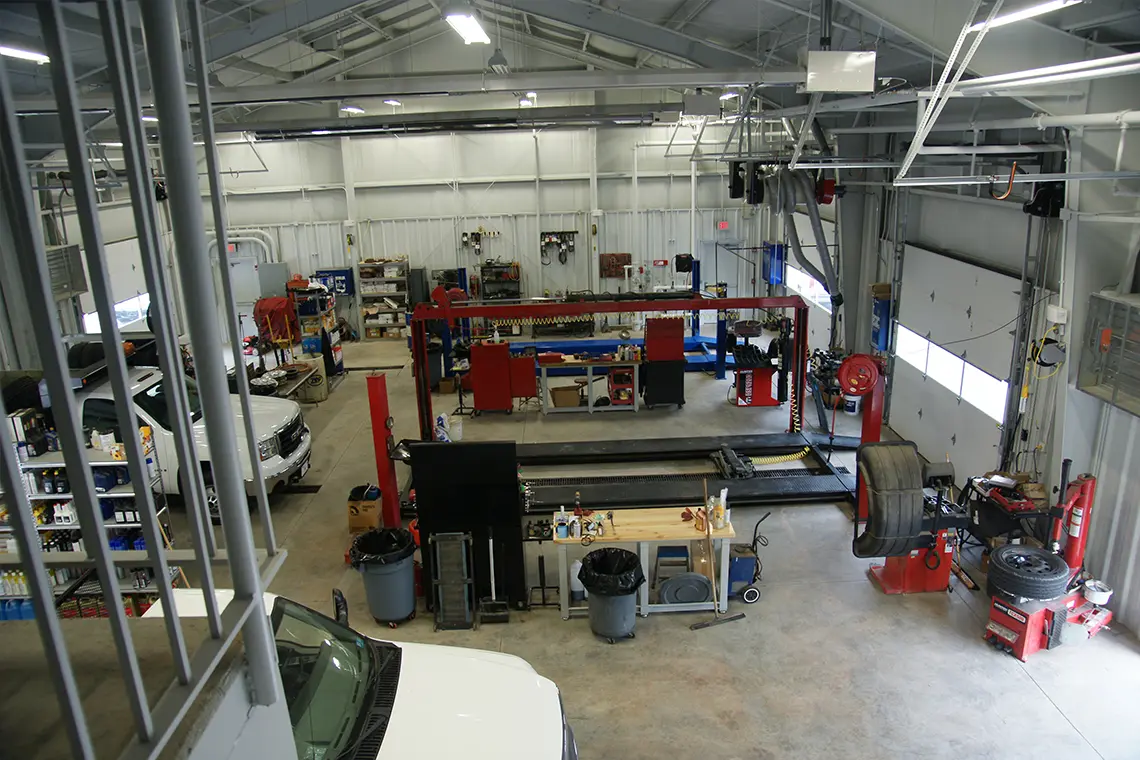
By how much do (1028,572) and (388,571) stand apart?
223 inches

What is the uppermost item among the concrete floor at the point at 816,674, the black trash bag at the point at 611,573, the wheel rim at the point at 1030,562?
the wheel rim at the point at 1030,562

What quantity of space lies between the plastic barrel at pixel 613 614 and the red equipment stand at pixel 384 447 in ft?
9.37

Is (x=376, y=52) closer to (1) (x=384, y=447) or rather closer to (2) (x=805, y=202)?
(2) (x=805, y=202)

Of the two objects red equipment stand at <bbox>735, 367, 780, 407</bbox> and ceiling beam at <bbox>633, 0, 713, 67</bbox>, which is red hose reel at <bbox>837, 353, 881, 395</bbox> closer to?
red equipment stand at <bbox>735, 367, 780, 407</bbox>

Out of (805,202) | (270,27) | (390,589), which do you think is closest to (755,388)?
(805,202)

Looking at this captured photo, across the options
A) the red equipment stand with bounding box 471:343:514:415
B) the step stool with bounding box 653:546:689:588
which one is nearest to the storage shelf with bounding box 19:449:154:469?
the step stool with bounding box 653:546:689:588

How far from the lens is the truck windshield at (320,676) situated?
146 inches

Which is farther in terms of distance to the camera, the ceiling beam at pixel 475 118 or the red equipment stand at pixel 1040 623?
the ceiling beam at pixel 475 118

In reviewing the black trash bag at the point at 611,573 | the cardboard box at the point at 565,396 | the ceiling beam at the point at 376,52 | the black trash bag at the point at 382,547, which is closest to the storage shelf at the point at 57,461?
the black trash bag at the point at 382,547

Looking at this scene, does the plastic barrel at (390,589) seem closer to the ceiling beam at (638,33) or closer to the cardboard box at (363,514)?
the cardboard box at (363,514)

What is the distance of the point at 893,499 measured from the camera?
692 centimetres

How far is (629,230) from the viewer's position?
776 inches

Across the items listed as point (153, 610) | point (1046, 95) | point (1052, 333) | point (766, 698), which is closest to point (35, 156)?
point (153, 610)

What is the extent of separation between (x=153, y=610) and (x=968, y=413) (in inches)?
354
